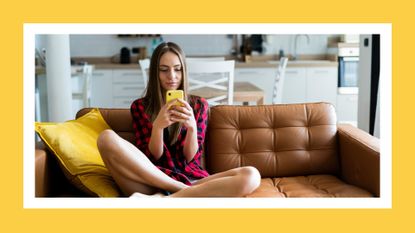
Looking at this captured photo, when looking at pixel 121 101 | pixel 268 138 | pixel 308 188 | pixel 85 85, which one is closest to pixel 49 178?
pixel 268 138

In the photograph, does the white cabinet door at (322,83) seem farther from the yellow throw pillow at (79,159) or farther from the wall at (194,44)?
the yellow throw pillow at (79,159)

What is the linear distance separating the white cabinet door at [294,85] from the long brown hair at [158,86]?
352 cm

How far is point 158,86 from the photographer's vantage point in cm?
241

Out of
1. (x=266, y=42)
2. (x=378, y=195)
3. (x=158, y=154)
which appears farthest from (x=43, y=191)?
(x=266, y=42)

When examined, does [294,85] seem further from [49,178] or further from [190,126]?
[49,178]

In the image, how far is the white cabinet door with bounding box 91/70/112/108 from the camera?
18.6 ft

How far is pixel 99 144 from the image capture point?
219cm

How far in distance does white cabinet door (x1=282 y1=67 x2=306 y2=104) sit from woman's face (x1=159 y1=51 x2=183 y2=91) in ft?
11.6

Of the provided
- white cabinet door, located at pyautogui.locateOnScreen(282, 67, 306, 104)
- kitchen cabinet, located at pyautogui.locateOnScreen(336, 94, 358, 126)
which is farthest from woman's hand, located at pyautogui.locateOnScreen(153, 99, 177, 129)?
kitchen cabinet, located at pyautogui.locateOnScreen(336, 94, 358, 126)

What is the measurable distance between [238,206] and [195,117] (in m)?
0.72

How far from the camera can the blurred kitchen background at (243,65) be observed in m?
5.59

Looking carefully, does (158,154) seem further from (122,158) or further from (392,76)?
(392,76)

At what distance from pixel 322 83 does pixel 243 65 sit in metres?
0.90

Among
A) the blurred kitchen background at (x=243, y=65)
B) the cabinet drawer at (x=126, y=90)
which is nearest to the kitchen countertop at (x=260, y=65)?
the blurred kitchen background at (x=243, y=65)
